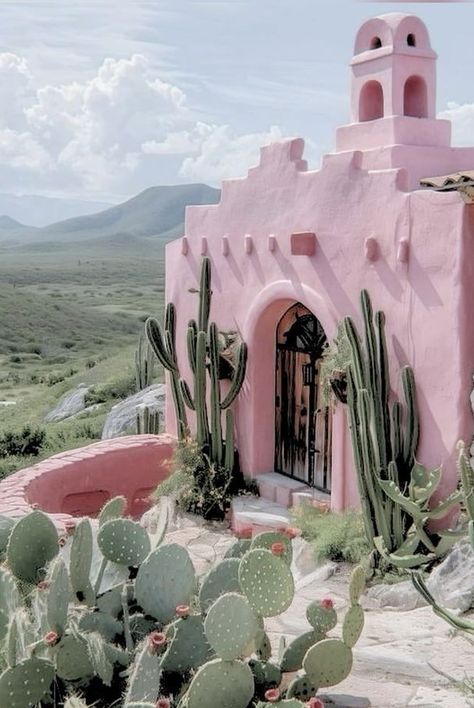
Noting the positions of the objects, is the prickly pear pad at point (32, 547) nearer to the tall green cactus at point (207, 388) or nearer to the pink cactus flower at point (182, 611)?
the pink cactus flower at point (182, 611)

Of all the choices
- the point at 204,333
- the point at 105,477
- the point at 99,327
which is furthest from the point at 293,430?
the point at 99,327

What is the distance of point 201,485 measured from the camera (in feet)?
37.5

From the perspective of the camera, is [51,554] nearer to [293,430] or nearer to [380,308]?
[380,308]

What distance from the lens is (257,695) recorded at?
4543mm

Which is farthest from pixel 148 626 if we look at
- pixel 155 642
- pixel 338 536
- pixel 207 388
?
pixel 207 388

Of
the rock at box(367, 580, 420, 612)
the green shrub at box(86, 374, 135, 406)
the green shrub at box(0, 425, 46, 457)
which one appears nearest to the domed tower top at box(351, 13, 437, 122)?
the rock at box(367, 580, 420, 612)

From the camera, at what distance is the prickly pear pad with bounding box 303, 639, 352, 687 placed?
4.37 meters

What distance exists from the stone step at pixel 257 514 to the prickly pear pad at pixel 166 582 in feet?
18.0

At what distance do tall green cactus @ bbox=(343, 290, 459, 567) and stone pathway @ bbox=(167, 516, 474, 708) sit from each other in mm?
698

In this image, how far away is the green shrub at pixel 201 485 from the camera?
11.2 meters

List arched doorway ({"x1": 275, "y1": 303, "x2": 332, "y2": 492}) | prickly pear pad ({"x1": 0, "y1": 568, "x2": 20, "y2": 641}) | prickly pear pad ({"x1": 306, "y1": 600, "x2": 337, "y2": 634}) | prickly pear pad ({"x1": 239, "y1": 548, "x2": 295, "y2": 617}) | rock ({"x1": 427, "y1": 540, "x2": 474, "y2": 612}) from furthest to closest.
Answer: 1. arched doorway ({"x1": 275, "y1": 303, "x2": 332, "y2": 492})
2. rock ({"x1": 427, "y1": 540, "x2": 474, "y2": 612})
3. prickly pear pad ({"x1": 0, "y1": 568, "x2": 20, "y2": 641})
4. prickly pear pad ({"x1": 306, "y1": 600, "x2": 337, "y2": 634})
5. prickly pear pad ({"x1": 239, "y1": 548, "x2": 295, "y2": 617})

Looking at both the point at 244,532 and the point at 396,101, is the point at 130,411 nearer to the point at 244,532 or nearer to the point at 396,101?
the point at 244,532

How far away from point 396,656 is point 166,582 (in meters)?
1.66

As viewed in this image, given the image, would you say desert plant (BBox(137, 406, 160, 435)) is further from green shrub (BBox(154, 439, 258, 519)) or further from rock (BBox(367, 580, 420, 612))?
rock (BBox(367, 580, 420, 612))
